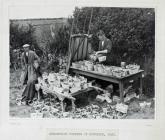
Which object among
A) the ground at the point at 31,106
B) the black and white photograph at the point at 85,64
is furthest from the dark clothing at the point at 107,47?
the ground at the point at 31,106

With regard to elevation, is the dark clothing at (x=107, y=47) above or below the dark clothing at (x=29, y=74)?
above

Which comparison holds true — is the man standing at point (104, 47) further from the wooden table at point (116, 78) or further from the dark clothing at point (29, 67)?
the dark clothing at point (29, 67)

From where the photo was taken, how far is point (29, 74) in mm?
946

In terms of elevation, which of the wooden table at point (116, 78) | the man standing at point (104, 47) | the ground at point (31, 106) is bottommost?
the ground at point (31, 106)

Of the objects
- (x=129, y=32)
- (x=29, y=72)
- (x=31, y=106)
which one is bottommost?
(x=31, y=106)

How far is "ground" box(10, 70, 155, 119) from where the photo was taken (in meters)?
0.94

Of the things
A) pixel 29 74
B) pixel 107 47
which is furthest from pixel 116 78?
pixel 29 74

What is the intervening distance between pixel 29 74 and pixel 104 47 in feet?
0.82

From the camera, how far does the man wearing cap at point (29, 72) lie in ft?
3.09

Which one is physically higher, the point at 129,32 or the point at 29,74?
the point at 129,32

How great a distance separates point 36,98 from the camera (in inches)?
37.2

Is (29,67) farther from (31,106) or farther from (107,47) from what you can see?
(107,47)

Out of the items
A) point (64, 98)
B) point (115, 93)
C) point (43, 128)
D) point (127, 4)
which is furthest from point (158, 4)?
point (43, 128)

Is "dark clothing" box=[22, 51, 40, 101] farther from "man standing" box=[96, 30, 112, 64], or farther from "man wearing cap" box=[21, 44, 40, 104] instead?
"man standing" box=[96, 30, 112, 64]
